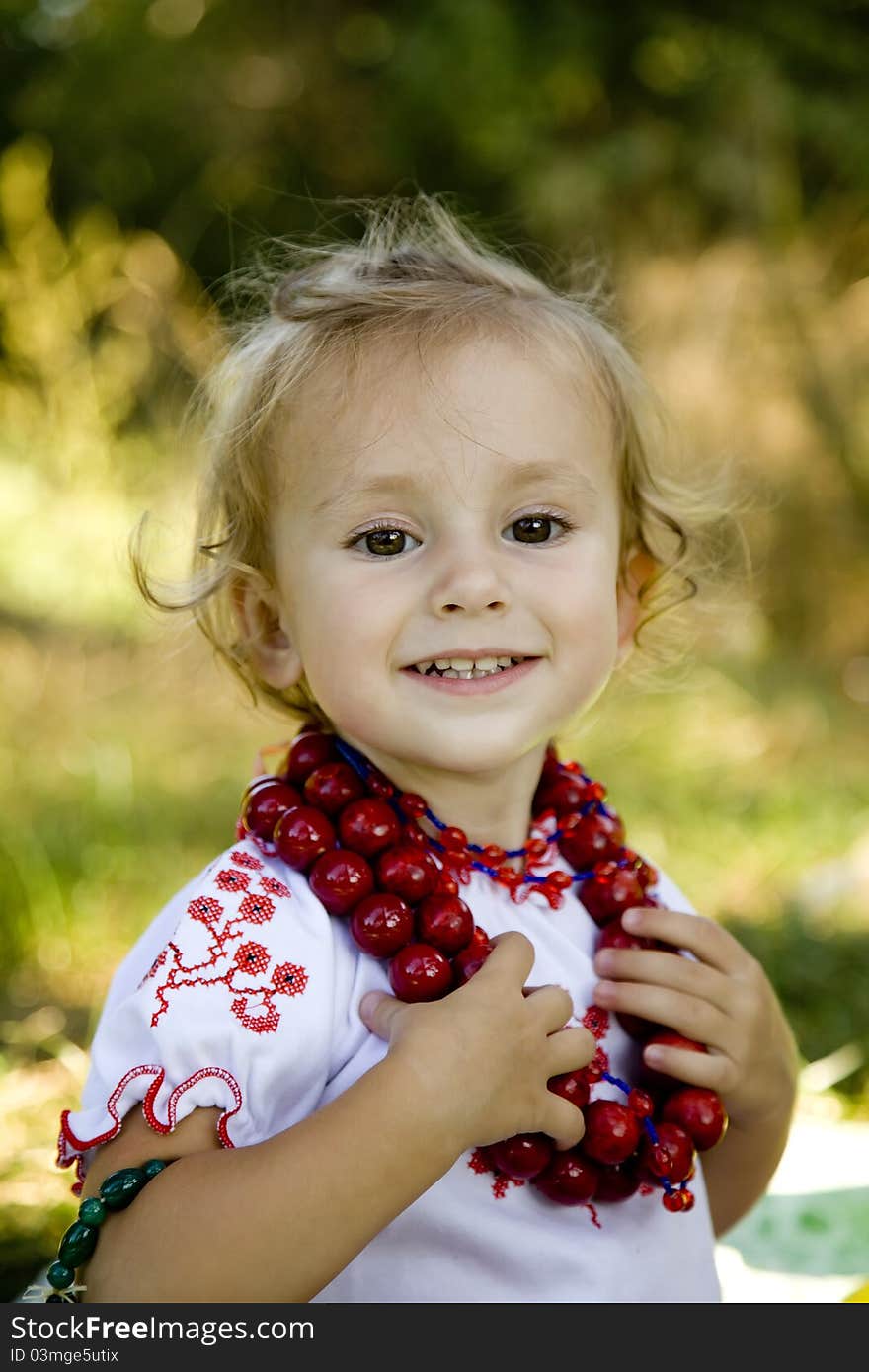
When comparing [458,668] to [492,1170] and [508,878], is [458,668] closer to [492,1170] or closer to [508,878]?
[508,878]

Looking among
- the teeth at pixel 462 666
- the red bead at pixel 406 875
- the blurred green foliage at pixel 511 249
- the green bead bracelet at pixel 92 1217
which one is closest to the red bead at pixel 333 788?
the red bead at pixel 406 875

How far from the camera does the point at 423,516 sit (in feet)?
5.71

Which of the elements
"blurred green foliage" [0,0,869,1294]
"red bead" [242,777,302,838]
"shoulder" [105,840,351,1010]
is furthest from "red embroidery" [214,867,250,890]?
"blurred green foliage" [0,0,869,1294]

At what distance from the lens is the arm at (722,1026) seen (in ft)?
6.15

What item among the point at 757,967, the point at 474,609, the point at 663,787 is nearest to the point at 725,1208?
the point at 757,967

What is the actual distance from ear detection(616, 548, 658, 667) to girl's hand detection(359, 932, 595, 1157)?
645 millimetres

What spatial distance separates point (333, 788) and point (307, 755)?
0.10 meters

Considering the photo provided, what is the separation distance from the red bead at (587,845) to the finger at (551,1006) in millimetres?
323

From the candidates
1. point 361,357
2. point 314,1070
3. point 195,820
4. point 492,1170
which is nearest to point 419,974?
point 314,1070

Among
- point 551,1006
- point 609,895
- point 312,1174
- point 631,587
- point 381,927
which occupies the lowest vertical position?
point 312,1174

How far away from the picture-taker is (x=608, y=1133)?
1732mm

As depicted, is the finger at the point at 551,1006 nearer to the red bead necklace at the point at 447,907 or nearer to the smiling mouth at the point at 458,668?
the red bead necklace at the point at 447,907

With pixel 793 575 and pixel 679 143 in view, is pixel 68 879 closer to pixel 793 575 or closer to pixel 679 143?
pixel 793 575
